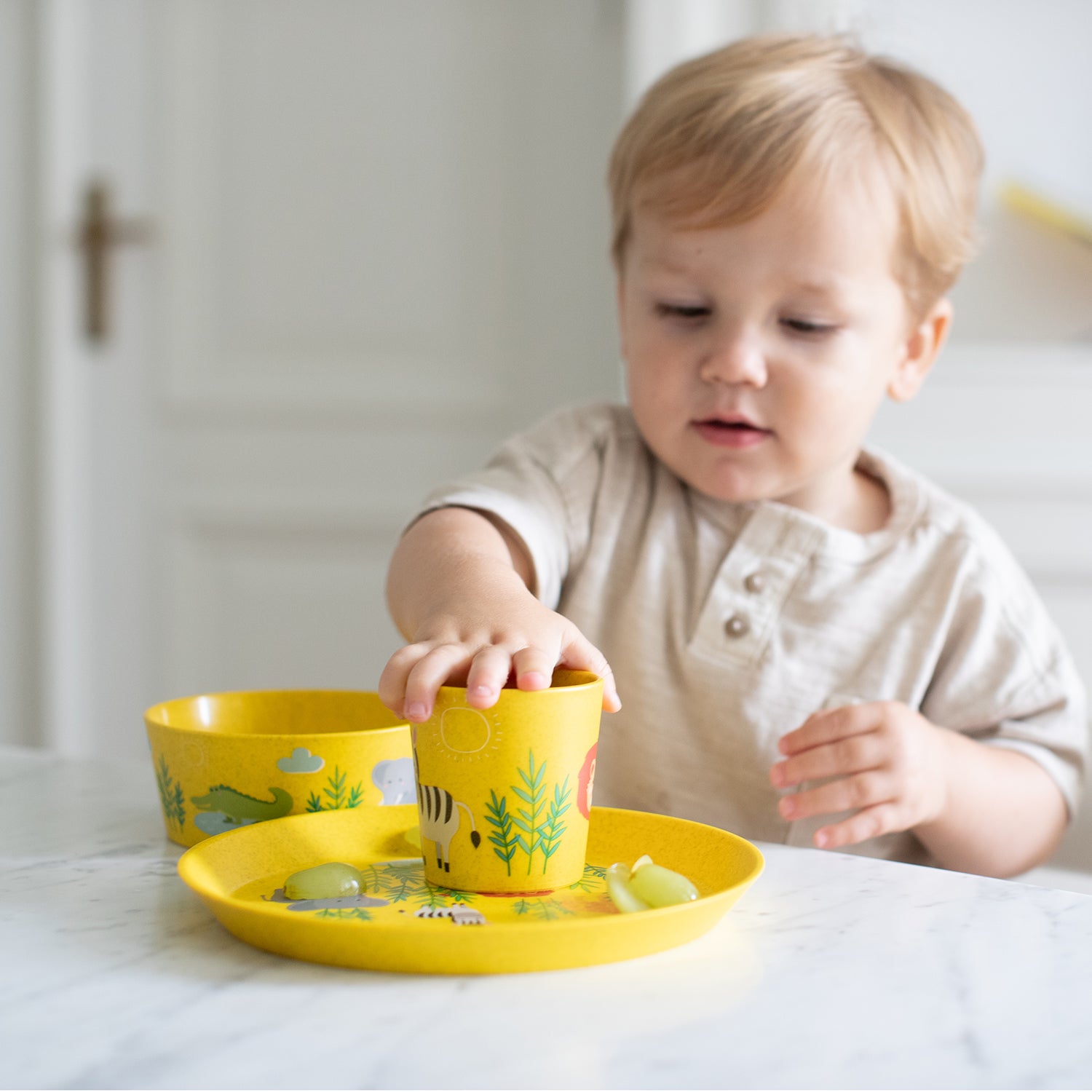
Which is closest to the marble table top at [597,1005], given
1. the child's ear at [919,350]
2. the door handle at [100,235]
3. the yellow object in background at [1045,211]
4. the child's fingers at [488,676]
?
the child's fingers at [488,676]

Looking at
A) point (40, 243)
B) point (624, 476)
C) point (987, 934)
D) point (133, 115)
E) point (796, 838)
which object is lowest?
point (796, 838)

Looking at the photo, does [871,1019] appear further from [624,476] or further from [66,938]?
[624,476]

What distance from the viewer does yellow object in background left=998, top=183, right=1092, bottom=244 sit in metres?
1.44

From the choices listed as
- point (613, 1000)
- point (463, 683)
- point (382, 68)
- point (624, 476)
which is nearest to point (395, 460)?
point (382, 68)

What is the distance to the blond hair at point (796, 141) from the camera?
3.12ft

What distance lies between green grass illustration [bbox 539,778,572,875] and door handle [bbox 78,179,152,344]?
1.98 m

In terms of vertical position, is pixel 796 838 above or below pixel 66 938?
below

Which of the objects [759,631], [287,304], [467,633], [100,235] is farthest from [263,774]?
[100,235]

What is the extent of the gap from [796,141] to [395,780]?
1.91 feet

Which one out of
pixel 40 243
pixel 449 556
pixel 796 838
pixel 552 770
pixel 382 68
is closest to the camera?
pixel 552 770

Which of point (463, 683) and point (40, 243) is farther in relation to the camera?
point (40, 243)

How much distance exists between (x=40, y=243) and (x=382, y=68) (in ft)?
2.31

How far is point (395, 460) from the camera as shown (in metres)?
2.18

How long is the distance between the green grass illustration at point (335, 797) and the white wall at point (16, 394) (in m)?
1.90
